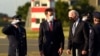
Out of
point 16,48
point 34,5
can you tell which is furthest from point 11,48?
point 34,5

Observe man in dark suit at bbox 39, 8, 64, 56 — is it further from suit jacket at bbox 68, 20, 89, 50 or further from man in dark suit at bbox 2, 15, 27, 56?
man in dark suit at bbox 2, 15, 27, 56

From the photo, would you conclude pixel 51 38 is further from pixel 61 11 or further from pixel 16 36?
pixel 61 11

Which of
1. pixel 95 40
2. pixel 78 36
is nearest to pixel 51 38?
pixel 78 36

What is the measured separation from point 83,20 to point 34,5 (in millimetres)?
35408

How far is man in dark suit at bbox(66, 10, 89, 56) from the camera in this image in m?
12.3

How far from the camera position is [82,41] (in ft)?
40.9

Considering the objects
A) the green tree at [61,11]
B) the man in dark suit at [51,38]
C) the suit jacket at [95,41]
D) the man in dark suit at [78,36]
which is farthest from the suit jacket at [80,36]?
the green tree at [61,11]

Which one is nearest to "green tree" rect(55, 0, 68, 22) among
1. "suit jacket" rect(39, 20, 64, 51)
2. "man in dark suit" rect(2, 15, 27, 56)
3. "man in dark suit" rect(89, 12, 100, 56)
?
"man in dark suit" rect(2, 15, 27, 56)

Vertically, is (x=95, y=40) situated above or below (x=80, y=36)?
above

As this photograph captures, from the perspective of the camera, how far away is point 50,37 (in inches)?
493

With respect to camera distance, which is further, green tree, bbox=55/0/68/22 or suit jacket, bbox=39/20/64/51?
green tree, bbox=55/0/68/22

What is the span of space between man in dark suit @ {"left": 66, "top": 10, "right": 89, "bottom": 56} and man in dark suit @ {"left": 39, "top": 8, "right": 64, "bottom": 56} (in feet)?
0.89

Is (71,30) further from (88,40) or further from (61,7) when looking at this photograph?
(61,7)

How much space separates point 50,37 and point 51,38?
35 millimetres
